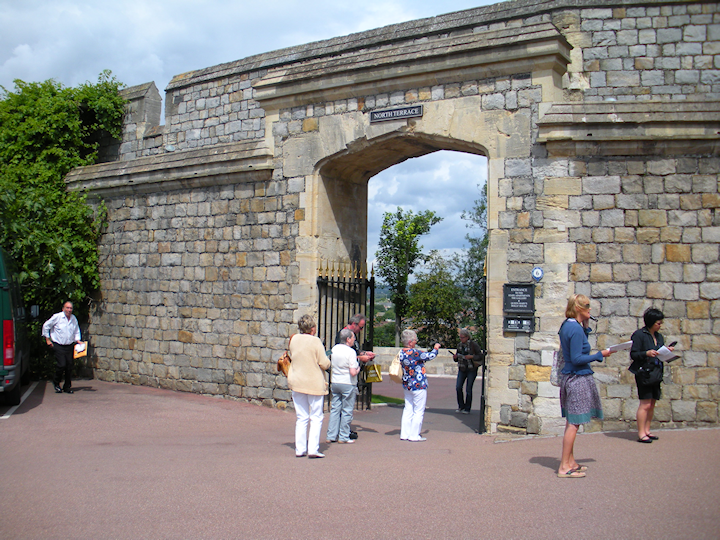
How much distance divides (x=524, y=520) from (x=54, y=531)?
3.21m

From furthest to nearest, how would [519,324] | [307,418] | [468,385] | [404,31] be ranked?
[404,31] < [468,385] < [519,324] < [307,418]

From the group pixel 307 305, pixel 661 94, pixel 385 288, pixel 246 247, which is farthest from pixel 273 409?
pixel 385 288

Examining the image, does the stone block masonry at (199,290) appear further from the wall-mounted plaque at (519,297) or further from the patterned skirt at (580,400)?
the patterned skirt at (580,400)

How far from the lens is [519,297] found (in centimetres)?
764

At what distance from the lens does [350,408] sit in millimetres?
7141

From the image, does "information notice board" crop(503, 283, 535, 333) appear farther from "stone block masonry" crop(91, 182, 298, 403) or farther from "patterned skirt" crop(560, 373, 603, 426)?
"stone block masonry" crop(91, 182, 298, 403)

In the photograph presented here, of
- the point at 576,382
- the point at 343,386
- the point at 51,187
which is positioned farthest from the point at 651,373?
the point at 51,187

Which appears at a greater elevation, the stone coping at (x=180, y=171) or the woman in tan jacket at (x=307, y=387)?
the stone coping at (x=180, y=171)

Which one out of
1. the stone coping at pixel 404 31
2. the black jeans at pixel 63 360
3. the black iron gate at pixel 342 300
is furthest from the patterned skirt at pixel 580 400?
the black jeans at pixel 63 360

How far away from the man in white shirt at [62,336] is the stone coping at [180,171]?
2.53 meters

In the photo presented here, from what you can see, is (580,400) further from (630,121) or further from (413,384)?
(630,121)

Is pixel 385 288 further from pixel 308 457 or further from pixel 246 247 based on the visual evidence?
pixel 308 457

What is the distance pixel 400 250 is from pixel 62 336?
21.1m

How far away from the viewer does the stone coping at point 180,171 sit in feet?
32.0
